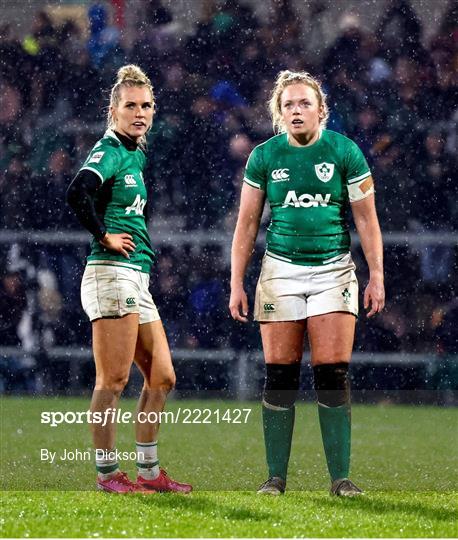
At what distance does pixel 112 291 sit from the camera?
4.73m

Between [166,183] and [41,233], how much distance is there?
112cm

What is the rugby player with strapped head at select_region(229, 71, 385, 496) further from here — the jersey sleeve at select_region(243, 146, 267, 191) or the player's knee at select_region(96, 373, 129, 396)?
the player's knee at select_region(96, 373, 129, 396)

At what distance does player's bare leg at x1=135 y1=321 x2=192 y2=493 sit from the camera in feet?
15.9

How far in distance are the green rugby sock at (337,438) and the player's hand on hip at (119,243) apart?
0.97 m

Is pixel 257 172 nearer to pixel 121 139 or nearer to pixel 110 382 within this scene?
pixel 121 139

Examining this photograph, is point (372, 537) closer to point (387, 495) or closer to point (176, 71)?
point (387, 495)

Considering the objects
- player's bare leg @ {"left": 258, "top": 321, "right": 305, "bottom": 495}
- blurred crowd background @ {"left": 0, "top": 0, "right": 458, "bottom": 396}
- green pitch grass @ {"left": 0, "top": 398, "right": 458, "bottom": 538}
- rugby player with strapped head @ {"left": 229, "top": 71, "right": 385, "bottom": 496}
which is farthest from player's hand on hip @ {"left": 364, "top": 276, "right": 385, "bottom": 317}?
blurred crowd background @ {"left": 0, "top": 0, "right": 458, "bottom": 396}

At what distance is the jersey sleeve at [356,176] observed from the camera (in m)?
4.82

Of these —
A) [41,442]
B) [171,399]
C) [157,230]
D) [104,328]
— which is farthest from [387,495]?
[157,230]

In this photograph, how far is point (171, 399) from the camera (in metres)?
9.46

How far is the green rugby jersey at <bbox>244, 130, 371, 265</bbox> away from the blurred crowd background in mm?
4852

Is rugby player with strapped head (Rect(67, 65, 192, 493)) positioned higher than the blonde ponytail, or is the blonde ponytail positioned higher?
the blonde ponytail

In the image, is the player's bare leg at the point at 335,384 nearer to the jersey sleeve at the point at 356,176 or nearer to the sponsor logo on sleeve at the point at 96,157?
the jersey sleeve at the point at 356,176

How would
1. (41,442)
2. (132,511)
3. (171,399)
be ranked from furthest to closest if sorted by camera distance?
(171,399) → (41,442) → (132,511)
